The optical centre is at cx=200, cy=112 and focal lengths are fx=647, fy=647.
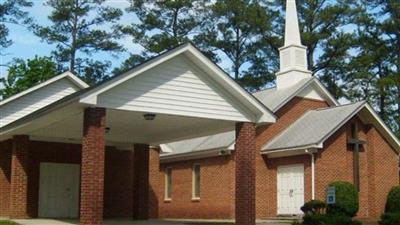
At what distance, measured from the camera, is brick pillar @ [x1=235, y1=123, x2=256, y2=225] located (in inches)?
739

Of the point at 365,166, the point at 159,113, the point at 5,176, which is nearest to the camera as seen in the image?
the point at 159,113

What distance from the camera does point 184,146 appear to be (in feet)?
114

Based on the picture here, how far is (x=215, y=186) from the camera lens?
31.1 metres

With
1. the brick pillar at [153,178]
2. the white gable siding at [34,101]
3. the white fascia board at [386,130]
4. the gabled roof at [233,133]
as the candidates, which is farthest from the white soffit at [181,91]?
the white fascia board at [386,130]

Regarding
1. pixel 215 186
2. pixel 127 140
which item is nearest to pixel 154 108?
pixel 127 140

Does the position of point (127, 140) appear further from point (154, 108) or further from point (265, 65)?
point (265, 65)

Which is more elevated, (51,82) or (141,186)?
(51,82)

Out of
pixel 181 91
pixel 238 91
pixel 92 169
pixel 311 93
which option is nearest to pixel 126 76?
pixel 181 91

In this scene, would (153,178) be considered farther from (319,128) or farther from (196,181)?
(319,128)

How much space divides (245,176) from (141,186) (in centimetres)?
774

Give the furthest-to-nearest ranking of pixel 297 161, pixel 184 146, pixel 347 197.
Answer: pixel 184 146 → pixel 297 161 → pixel 347 197

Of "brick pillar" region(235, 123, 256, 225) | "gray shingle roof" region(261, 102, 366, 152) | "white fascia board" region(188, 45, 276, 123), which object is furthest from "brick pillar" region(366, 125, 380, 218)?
"brick pillar" region(235, 123, 256, 225)

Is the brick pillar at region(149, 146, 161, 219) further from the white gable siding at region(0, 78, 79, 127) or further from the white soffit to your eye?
the white soffit

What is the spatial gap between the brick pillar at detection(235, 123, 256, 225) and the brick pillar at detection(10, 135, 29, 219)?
842 cm
